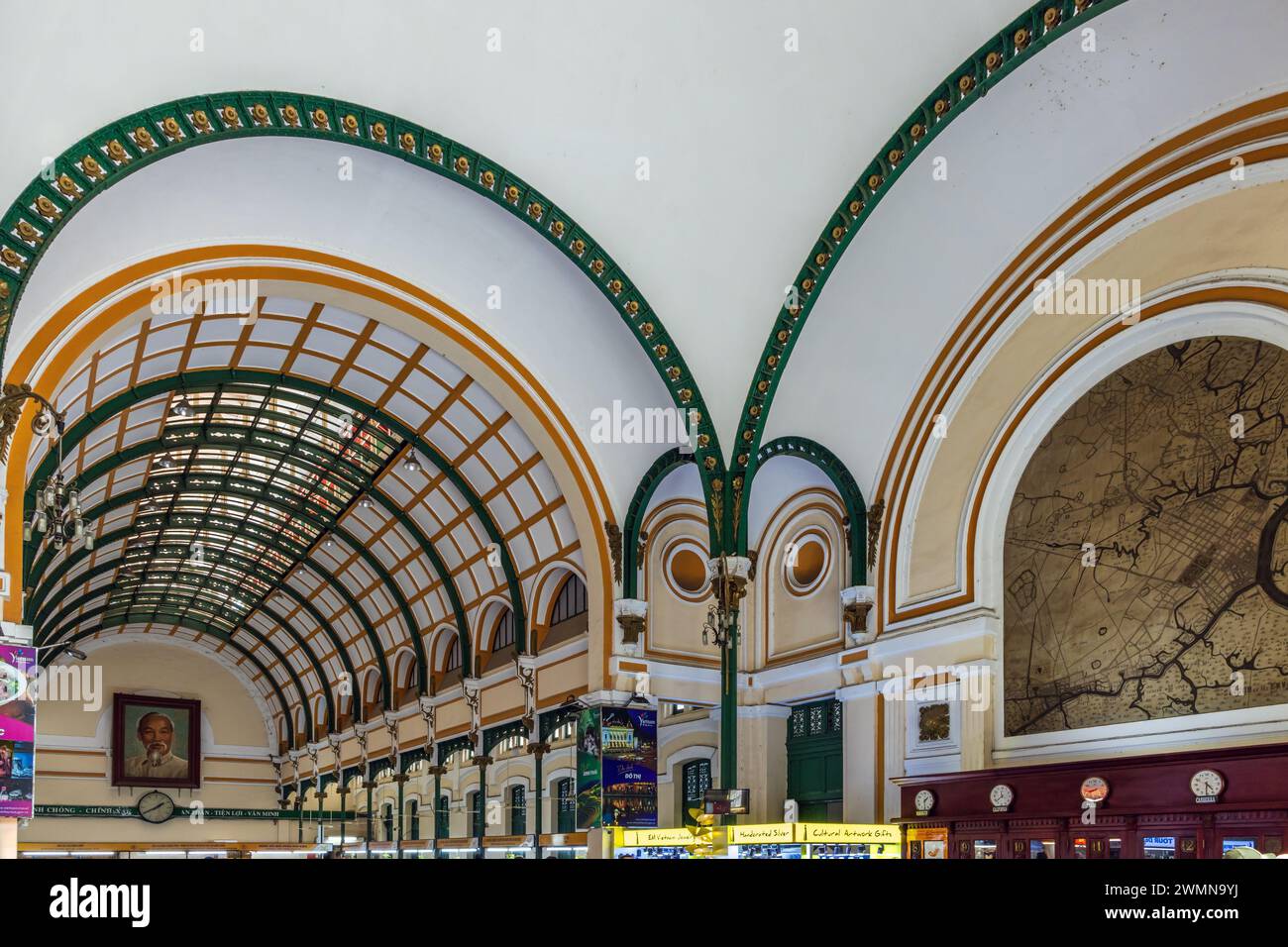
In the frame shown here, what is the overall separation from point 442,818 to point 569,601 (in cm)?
919

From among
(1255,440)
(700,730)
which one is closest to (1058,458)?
(1255,440)

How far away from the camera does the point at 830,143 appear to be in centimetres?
1691

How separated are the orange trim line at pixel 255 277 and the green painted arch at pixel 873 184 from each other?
3.44 metres

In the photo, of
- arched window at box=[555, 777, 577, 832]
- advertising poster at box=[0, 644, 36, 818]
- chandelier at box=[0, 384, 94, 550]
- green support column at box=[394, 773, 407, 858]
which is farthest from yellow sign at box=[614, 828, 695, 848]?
green support column at box=[394, 773, 407, 858]

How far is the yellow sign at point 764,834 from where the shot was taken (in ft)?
54.2

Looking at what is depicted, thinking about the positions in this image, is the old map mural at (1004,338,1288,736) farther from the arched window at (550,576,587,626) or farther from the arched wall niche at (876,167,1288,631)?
the arched window at (550,576,587,626)

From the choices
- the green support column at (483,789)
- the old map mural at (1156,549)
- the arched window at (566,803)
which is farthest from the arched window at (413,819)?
the old map mural at (1156,549)

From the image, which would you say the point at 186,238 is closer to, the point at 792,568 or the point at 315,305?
the point at 315,305

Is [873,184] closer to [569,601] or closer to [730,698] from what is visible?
[730,698]

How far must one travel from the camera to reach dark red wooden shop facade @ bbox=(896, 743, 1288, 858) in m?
13.0

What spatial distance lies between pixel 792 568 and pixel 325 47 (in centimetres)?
1225

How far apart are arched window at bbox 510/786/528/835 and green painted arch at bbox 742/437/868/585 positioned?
452 inches

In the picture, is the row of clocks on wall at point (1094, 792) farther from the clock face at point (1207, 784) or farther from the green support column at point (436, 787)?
the green support column at point (436, 787)
